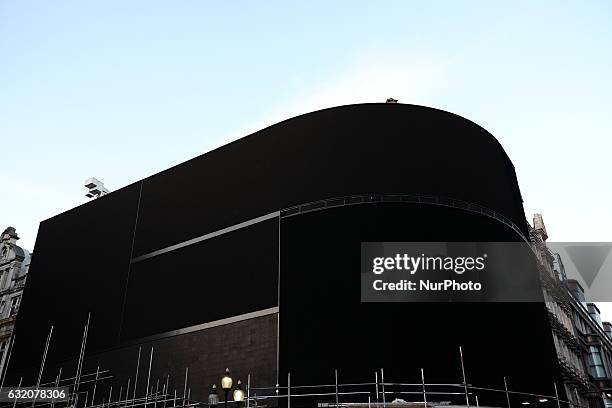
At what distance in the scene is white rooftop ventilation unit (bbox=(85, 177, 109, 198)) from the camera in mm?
49594

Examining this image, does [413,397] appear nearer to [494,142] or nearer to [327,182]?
[327,182]

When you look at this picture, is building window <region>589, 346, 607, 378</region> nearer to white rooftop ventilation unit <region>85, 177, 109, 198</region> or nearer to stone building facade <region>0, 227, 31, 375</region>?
white rooftop ventilation unit <region>85, 177, 109, 198</region>

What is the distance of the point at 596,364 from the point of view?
4844cm

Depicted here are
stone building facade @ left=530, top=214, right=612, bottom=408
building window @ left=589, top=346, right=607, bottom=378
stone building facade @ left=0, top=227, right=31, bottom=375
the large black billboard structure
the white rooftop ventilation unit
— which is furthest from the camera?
the white rooftop ventilation unit

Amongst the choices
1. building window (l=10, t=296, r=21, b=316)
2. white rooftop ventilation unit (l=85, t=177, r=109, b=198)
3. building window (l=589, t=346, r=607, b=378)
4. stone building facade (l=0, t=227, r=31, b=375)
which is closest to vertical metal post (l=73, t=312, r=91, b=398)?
stone building facade (l=0, t=227, r=31, b=375)

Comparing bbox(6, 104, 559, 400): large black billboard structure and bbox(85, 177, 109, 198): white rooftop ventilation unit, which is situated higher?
bbox(85, 177, 109, 198): white rooftop ventilation unit

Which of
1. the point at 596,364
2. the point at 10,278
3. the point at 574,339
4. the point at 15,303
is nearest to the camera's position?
the point at 574,339

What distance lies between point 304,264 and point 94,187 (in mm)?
30186

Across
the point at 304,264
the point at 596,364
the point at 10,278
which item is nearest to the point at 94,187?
the point at 10,278

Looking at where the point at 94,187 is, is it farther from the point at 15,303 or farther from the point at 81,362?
the point at 81,362

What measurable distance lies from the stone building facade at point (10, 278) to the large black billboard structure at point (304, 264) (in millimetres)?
12920

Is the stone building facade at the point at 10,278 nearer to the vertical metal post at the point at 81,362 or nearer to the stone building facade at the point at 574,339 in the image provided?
the vertical metal post at the point at 81,362

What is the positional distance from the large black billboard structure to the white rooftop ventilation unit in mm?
15641

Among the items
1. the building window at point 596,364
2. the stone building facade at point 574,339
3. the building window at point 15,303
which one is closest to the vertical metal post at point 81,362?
the building window at point 15,303
